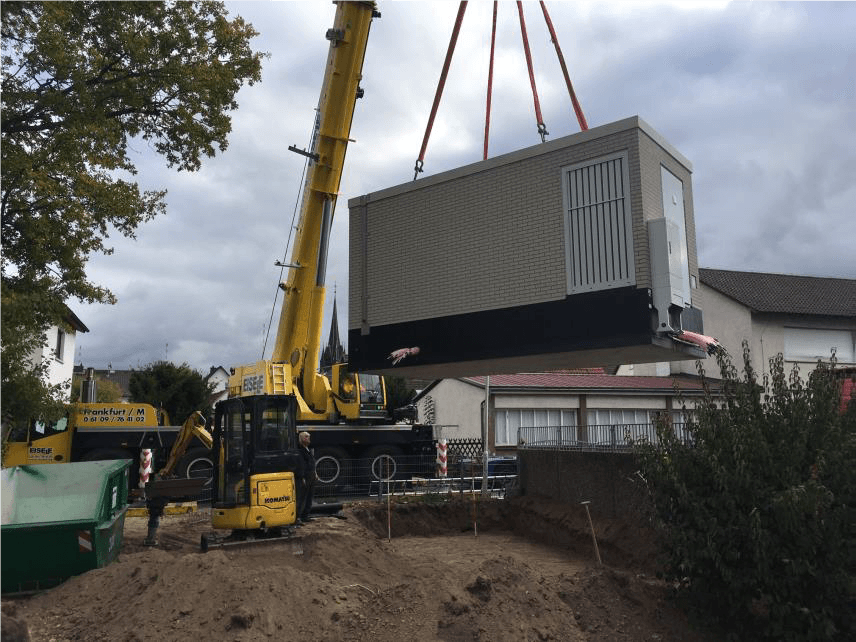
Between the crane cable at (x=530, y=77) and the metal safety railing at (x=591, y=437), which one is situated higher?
the crane cable at (x=530, y=77)

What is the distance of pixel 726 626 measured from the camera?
9.05m

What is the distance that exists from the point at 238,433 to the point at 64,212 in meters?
4.33

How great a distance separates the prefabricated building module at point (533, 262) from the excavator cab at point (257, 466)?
2008 millimetres

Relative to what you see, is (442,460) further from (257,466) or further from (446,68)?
(446,68)

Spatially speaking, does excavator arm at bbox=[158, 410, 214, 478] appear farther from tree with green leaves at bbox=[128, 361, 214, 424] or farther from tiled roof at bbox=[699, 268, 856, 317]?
tiled roof at bbox=[699, 268, 856, 317]

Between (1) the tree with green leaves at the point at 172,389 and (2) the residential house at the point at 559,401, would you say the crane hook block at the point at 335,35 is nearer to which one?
(2) the residential house at the point at 559,401

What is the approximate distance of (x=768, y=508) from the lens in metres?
8.45

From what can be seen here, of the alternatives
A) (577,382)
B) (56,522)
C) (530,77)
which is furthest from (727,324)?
(56,522)

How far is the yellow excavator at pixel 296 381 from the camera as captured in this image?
40.8 feet

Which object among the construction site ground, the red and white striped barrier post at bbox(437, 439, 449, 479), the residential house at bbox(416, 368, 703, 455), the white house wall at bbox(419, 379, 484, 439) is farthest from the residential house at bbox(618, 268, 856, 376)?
the construction site ground

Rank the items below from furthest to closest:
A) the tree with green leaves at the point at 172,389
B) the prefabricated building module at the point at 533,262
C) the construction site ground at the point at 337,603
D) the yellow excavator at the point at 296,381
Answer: the tree with green leaves at the point at 172,389 < the yellow excavator at the point at 296,381 < the prefabricated building module at the point at 533,262 < the construction site ground at the point at 337,603

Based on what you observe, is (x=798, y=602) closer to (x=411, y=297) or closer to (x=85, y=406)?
(x=411, y=297)

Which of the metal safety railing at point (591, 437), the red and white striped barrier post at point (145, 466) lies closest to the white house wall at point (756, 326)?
the metal safety railing at point (591, 437)

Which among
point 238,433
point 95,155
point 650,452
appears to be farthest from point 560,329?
point 95,155
